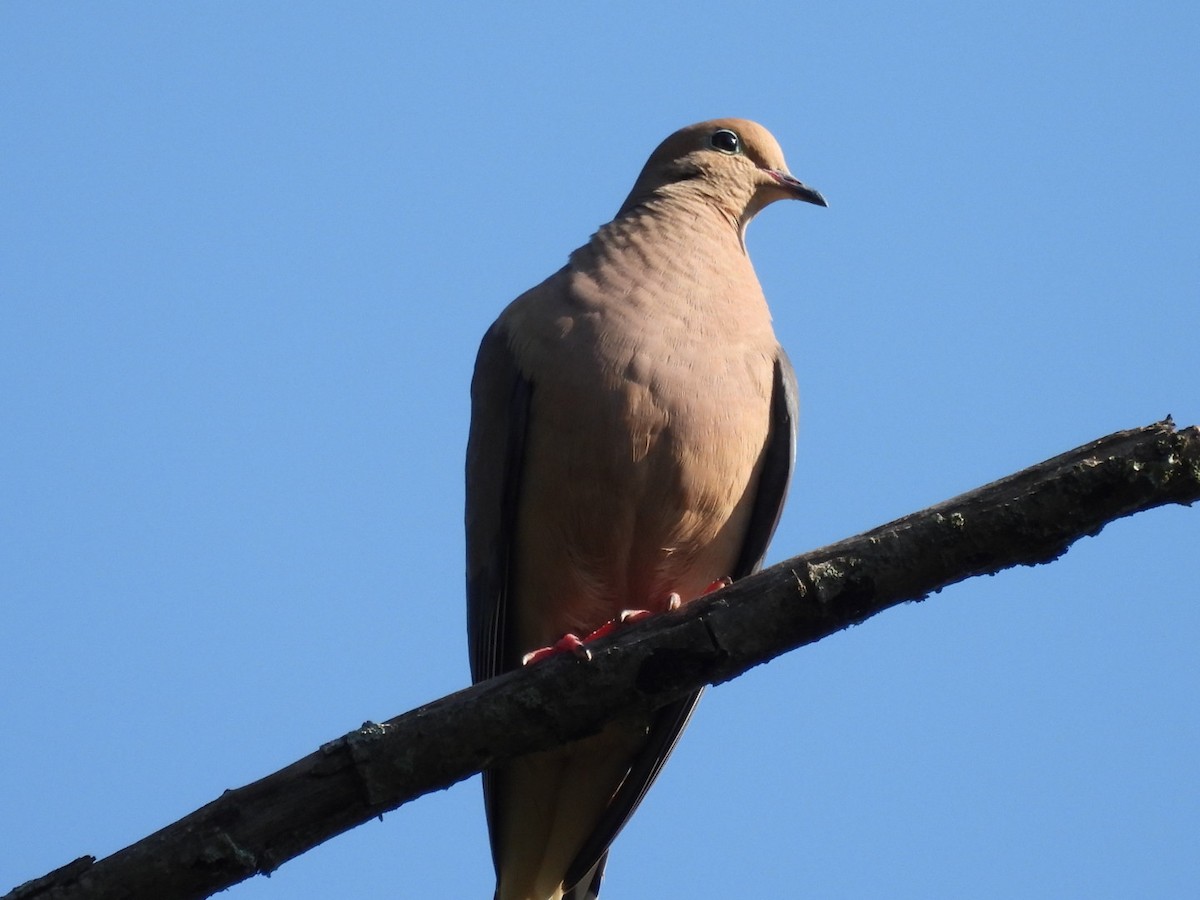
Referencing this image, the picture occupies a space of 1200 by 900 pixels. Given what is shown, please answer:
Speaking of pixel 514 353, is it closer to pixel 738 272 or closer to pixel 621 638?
pixel 738 272

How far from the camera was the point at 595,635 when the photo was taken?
448 cm

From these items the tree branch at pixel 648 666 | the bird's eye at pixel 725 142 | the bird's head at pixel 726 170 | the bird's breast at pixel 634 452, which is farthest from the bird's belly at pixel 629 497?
the bird's eye at pixel 725 142

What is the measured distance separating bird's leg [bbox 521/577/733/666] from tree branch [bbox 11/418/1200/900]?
5 cm

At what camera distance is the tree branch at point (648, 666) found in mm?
3479

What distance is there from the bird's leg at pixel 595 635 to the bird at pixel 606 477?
3 centimetres

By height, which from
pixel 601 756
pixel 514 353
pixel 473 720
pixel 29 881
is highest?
pixel 514 353

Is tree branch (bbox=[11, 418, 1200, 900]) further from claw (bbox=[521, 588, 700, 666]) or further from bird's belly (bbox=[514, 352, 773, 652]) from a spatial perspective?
bird's belly (bbox=[514, 352, 773, 652])

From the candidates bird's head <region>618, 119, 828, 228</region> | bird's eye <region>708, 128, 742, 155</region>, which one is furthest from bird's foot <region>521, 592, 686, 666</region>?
bird's eye <region>708, 128, 742, 155</region>

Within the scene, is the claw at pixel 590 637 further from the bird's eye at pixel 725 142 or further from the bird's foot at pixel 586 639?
the bird's eye at pixel 725 142

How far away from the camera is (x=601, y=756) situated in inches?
203

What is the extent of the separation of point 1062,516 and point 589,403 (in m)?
1.79

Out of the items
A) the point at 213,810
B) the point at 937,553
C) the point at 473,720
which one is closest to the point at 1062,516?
the point at 937,553

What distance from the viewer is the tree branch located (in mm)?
3479

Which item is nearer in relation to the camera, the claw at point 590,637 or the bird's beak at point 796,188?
the claw at point 590,637
